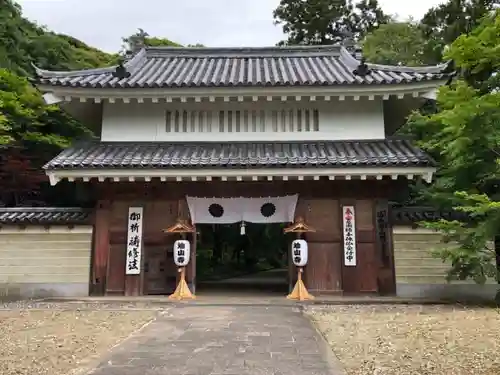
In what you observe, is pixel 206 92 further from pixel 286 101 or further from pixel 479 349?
pixel 479 349

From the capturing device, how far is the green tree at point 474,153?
9.27m

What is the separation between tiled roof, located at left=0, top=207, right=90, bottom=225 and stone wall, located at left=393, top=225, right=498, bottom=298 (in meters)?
8.26

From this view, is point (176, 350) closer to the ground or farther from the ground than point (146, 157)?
closer to the ground

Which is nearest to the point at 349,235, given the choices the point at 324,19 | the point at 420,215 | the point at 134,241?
the point at 420,215

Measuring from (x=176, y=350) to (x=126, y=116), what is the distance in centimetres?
848

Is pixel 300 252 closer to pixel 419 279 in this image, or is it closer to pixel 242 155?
pixel 242 155

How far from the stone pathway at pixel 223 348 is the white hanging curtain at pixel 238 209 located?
3520 mm

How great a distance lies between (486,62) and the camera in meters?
10.0

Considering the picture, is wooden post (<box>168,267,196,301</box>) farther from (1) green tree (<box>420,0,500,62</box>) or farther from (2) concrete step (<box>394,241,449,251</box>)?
(1) green tree (<box>420,0,500,62</box>)

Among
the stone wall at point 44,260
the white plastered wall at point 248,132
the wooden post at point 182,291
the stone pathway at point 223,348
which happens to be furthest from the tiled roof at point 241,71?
the stone pathway at point 223,348

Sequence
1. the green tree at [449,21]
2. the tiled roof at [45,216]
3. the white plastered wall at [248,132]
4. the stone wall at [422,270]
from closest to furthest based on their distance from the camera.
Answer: the stone wall at [422,270]
the tiled roof at [45,216]
the white plastered wall at [248,132]
the green tree at [449,21]

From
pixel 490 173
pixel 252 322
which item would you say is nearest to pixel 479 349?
pixel 252 322

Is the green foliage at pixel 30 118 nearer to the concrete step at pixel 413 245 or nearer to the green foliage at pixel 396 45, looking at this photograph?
the concrete step at pixel 413 245

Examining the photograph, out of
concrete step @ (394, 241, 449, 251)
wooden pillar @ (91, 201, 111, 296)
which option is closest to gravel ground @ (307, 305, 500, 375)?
concrete step @ (394, 241, 449, 251)
